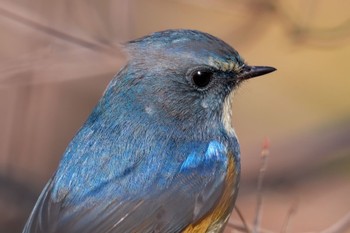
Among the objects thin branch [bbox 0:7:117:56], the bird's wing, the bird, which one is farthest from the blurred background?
the bird's wing

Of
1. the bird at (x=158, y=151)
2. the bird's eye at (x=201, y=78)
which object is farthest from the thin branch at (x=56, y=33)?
the bird's eye at (x=201, y=78)

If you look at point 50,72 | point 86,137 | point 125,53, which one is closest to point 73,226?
point 86,137

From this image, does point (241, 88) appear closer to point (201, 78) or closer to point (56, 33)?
point (201, 78)

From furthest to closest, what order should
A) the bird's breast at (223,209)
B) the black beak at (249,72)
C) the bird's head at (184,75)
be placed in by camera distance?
the black beak at (249,72), the bird's head at (184,75), the bird's breast at (223,209)

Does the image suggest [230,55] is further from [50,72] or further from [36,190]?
[36,190]

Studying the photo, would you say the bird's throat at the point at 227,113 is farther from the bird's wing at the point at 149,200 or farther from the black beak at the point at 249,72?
the bird's wing at the point at 149,200

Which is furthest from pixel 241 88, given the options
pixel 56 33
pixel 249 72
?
pixel 56 33

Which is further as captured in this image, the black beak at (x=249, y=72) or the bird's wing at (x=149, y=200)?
the black beak at (x=249, y=72)
